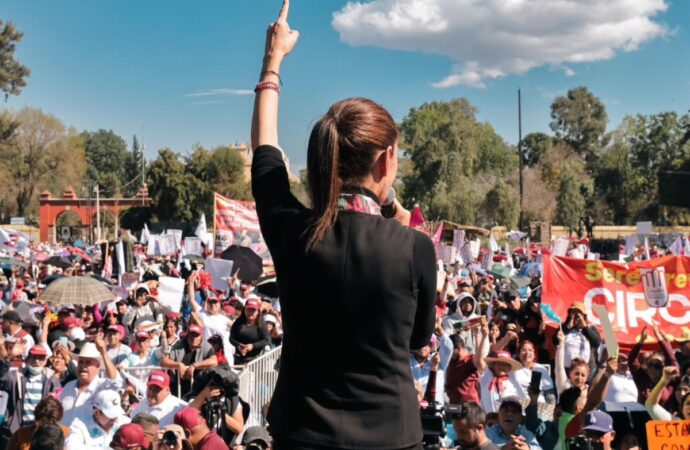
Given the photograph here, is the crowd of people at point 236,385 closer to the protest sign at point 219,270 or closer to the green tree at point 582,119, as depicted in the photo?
the protest sign at point 219,270

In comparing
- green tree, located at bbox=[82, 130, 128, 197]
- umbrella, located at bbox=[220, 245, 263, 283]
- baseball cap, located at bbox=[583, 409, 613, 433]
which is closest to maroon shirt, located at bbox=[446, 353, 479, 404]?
baseball cap, located at bbox=[583, 409, 613, 433]

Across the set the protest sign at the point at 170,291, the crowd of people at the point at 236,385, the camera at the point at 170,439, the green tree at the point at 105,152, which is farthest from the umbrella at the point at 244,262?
the green tree at the point at 105,152

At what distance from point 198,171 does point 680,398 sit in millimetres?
54012

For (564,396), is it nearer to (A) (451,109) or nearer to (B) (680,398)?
(B) (680,398)

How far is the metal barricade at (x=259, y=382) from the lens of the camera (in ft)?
24.6

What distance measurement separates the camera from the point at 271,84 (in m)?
1.69

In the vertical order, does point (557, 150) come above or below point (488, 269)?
above

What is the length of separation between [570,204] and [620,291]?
160 feet

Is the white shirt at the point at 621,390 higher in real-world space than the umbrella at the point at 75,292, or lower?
lower

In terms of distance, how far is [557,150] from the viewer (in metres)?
77.1

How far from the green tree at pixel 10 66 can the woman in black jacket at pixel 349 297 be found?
56760 millimetres

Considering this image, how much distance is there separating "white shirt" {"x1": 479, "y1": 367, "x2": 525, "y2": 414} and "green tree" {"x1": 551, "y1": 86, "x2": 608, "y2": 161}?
8587 cm

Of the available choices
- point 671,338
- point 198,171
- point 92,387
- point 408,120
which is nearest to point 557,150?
point 408,120

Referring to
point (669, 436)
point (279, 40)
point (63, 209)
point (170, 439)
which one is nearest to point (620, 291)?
point (669, 436)
